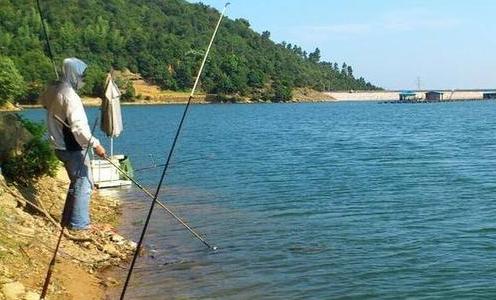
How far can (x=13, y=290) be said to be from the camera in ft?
25.5

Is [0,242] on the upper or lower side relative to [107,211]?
upper

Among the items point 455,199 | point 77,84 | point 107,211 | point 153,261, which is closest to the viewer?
point 77,84

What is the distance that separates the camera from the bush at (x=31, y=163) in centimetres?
1285

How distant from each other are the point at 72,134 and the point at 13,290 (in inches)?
154

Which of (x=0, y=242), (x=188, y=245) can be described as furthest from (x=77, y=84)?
(x=188, y=245)

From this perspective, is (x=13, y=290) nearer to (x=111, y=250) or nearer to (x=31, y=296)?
(x=31, y=296)

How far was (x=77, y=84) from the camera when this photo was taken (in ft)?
37.3

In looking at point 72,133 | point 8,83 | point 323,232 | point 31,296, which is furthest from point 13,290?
point 8,83

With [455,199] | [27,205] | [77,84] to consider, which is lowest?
[455,199]

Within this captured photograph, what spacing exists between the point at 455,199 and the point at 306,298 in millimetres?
11289

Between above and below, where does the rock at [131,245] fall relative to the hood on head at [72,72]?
below

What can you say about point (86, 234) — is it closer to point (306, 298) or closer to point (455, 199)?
point (306, 298)

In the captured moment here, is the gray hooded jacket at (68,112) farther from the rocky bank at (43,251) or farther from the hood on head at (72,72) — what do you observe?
the rocky bank at (43,251)

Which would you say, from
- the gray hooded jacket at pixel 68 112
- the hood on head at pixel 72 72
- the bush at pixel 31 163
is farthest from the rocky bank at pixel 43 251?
the hood on head at pixel 72 72
